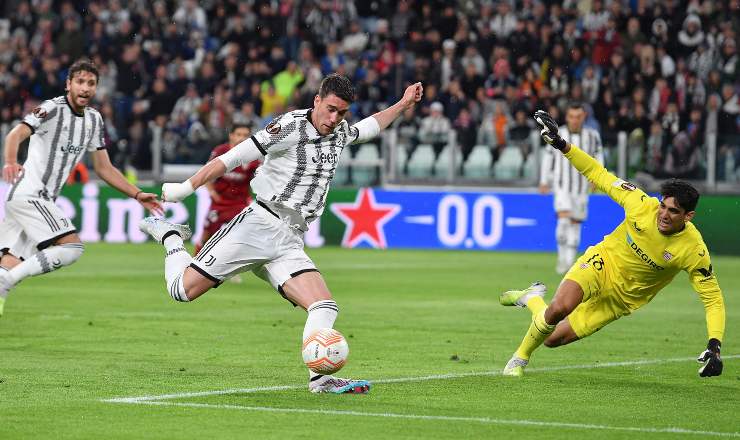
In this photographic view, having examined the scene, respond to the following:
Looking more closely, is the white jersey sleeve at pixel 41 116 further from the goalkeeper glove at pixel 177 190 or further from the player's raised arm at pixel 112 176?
the goalkeeper glove at pixel 177 190

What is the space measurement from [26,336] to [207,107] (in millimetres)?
16587

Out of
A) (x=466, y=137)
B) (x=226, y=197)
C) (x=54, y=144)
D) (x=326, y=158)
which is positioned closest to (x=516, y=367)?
(x=326, y=158)

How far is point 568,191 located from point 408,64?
8.87 meters

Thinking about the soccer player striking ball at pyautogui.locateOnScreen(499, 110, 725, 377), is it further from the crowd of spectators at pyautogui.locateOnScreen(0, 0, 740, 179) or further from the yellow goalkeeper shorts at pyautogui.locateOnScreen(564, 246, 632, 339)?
the crowd of spectators at pyautogui.locateOnScreen(0, 0, 740, 179)

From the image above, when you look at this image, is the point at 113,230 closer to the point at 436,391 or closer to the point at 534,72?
the point at 534,72

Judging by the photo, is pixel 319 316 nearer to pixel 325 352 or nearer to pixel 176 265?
pixel 325 352

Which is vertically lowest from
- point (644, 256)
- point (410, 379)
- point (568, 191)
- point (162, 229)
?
point (568, 191)

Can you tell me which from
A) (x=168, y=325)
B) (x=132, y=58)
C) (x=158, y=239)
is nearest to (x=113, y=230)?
(x=132, y=58)

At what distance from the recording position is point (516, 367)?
10.1 metres

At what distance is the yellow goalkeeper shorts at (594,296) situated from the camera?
392 inches

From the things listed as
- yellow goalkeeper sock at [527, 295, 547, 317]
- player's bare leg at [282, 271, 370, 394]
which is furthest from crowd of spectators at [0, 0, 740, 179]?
player's bare leg at [282, 271, 370, 394]

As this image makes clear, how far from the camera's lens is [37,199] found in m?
12.6

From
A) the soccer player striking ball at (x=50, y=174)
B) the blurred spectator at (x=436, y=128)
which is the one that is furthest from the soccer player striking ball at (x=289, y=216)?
the blurred spectator at (x=436, y=128)

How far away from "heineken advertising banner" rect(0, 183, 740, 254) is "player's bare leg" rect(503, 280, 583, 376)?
551 inches
